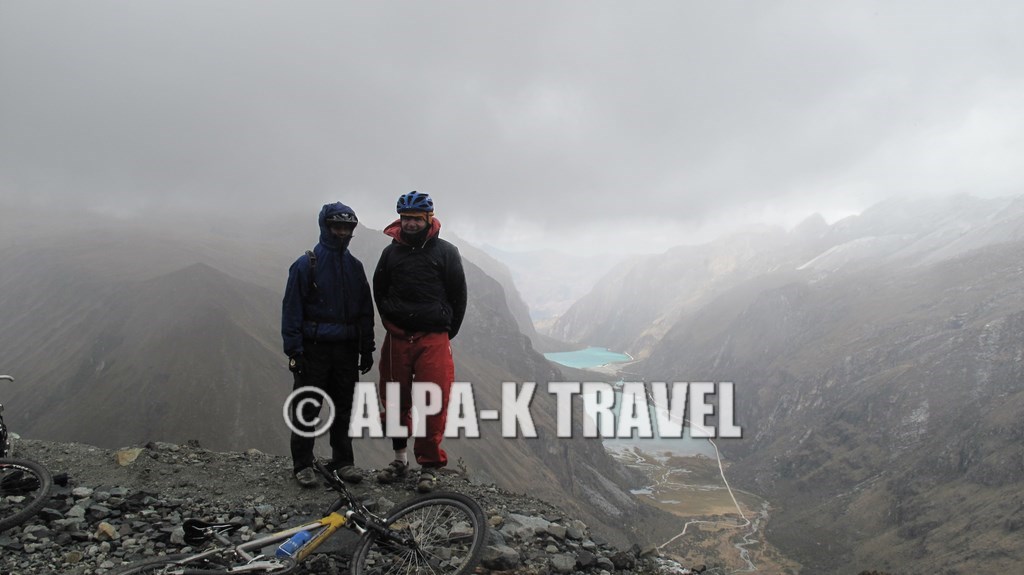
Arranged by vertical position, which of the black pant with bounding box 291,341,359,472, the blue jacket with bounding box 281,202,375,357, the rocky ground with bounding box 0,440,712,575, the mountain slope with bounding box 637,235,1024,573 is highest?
the blue jacket with bounding box 281,202,375,357

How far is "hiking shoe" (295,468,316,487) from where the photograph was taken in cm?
894

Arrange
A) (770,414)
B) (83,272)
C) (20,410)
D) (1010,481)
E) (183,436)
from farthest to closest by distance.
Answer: (770,414) < (83,272) < (1010,481) < (20,410) < (183,436)

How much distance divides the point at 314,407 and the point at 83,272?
479 feet

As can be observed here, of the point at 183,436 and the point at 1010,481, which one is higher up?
the point at 183,436

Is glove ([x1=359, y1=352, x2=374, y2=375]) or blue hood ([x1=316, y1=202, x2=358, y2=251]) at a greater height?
blue hood ([x1=316, y1=202, x2=358, y2=251])

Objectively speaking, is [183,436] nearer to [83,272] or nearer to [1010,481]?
[83,272]

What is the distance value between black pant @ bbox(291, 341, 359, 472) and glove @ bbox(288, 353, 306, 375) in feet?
0.15

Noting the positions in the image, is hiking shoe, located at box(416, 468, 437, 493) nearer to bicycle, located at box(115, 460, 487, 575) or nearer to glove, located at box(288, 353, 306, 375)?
bicycle, located at box(115, 460, 487, 575)

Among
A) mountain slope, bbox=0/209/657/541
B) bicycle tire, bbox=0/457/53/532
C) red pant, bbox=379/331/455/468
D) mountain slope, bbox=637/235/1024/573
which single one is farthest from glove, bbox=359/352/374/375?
mountain slope, bbox=637/235/1024/573

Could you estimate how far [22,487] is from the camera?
25.3ft

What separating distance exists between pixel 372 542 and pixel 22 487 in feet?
17.9

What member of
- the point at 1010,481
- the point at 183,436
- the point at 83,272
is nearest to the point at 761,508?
the point at 1010,481

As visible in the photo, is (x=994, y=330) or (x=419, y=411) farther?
(x=994, y=330)

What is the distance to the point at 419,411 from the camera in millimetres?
8281
